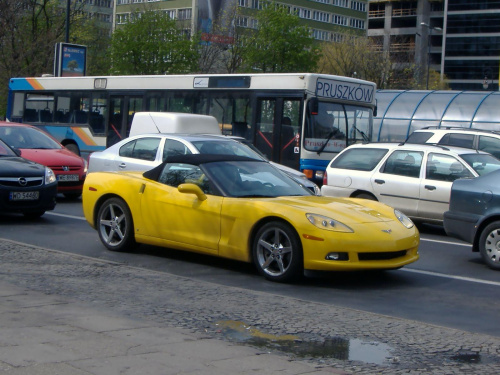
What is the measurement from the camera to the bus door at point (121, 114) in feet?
75.8

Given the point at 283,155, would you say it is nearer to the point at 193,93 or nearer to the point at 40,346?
the point at 193,93

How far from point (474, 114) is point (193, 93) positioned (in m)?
12.6

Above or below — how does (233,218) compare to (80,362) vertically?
above

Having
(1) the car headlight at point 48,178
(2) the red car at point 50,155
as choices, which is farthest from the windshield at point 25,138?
(1) the car headlight at point 48,178

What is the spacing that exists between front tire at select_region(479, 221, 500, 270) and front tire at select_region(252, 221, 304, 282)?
2.96 m

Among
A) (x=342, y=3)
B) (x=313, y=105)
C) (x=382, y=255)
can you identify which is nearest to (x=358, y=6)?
(x=342, y=3)

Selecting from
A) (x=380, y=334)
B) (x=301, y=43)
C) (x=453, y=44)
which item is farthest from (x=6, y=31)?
(x=453, y=44)

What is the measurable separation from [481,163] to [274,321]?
28.0 ft

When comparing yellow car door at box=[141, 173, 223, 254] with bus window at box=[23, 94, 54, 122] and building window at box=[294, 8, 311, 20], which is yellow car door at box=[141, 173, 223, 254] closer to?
bus window at box=[23, 94, 54, 122]

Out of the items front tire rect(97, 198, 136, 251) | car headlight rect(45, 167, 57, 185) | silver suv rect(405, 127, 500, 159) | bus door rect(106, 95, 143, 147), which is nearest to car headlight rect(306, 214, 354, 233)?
front tire rect(97, 198, 136, 251)

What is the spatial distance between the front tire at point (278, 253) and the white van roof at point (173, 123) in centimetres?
887

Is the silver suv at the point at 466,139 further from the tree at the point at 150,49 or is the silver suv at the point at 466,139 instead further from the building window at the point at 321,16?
A: the building window at the point at 321,16

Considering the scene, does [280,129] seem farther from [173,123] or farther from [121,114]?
[121,114]

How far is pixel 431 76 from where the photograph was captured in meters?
70.8
